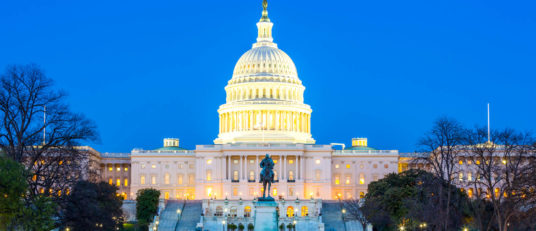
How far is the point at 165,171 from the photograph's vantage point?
169250 millimetres

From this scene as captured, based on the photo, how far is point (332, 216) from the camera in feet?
433

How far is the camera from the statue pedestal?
66625mm

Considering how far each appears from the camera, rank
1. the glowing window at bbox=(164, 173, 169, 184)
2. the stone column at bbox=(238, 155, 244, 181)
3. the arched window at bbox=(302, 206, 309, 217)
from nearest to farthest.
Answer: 1. the arched window at bbox=(302, 206, 309, 217)
2. the stone column at bbox=(238, 155, 244, 181)
3. the glowing window at bbox=(164, 173, 169, 184)

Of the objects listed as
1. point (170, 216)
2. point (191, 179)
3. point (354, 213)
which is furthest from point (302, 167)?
point (354, 213)

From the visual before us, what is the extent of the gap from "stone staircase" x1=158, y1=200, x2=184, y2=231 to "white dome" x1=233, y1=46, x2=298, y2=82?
138 ft

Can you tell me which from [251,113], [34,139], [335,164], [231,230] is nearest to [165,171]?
[251,113]

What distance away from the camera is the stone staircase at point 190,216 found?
125075 millimetres

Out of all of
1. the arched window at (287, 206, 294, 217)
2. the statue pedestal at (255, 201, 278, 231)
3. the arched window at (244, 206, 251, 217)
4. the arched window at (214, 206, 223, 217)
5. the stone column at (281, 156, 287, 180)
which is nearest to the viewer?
the statue pedestal at (255, 201, 278, 231)

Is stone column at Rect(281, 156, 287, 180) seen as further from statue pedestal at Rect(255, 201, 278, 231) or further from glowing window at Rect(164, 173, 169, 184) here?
statue pedestal at Rect(255, 201, 278, 231)

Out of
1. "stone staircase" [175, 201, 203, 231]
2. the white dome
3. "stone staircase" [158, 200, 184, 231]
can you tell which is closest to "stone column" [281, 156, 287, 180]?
the white dome

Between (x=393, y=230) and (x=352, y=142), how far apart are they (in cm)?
7319

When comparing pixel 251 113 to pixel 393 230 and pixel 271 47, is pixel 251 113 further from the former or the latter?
pixel 393 230

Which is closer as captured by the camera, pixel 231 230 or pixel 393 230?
pixel 393 230

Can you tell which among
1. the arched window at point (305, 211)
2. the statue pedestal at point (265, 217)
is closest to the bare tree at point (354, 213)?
the arched window at point (305, 211)
